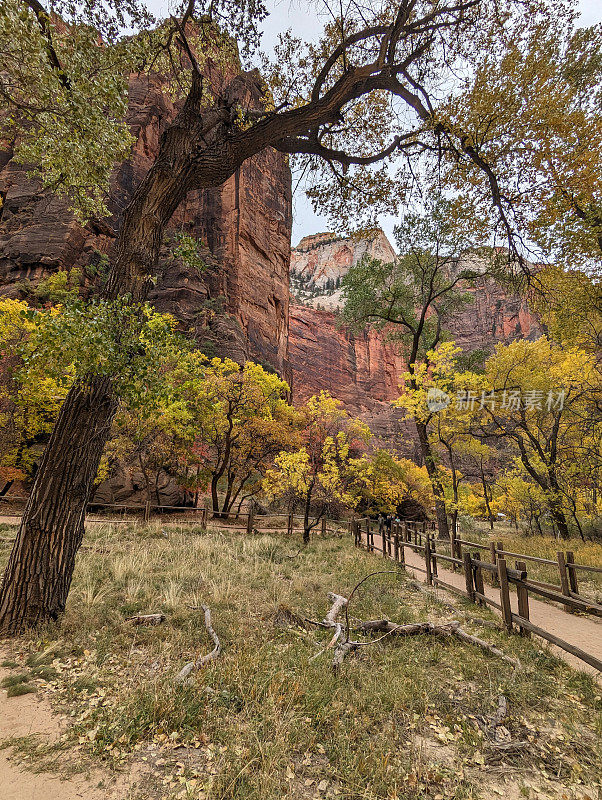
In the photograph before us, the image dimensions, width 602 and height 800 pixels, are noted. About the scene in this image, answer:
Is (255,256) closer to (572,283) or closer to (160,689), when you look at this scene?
(572,283)

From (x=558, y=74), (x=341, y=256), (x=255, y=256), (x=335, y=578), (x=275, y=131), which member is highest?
(x=341, y=256)

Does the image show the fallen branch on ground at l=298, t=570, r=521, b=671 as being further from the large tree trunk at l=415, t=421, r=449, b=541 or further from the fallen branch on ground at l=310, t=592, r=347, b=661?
the large tree trunk at l=415, t=421, r=449, b=541

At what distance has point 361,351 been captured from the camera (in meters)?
74.3

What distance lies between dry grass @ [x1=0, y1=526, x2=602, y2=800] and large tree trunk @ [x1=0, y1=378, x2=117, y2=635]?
0.37 meters

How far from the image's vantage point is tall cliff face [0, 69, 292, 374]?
1005 inches

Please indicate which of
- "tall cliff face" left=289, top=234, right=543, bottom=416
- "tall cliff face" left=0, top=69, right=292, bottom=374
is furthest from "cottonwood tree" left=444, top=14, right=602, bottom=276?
"tall cliff face" left=289, top=234, right=543, bottom=416

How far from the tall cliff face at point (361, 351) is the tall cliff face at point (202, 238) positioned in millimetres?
21285

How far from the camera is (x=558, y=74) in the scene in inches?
256

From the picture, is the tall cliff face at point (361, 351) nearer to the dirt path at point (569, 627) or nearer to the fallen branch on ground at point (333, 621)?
the dirt path at point (569, 627)

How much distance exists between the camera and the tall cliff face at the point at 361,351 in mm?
66062

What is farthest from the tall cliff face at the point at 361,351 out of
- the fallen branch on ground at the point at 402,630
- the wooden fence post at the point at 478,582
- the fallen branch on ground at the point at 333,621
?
the fallen branch on ground at the point at 402,630

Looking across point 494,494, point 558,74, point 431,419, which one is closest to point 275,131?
point 558,74

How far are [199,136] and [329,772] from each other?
7272 mm

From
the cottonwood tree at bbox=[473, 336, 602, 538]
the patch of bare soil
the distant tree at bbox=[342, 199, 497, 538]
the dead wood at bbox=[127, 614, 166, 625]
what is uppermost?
the distant tree at bbox=[342, 199, 497, 538]
